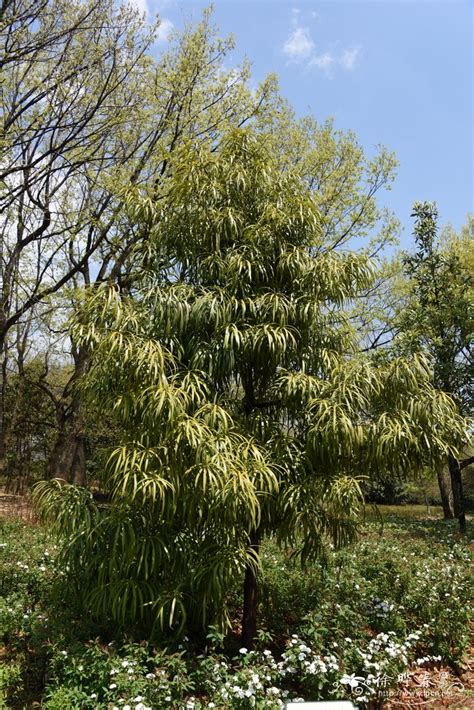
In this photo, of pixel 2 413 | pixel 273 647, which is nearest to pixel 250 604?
pixel 273 647

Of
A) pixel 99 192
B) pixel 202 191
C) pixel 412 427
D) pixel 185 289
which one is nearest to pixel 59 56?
pixel 99 192

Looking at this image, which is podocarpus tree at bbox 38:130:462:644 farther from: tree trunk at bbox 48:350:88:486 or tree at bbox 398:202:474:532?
tree trunk at bbox 48:350:88:486

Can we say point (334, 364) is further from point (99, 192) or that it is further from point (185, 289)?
point (99, 192)

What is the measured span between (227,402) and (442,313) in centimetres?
709

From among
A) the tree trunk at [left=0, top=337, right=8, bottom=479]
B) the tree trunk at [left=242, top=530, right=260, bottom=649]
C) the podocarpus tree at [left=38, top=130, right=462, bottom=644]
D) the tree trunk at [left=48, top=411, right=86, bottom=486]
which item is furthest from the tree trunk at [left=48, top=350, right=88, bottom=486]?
the tree trunk at [left=242, top=530, right=260, bottom=649]

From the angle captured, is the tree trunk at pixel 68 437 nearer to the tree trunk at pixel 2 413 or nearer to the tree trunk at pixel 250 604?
the tree trunk at pixel 2 413

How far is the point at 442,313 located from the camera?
9.84 meters

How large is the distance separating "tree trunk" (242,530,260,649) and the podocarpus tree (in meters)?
0.01

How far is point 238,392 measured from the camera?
418cm

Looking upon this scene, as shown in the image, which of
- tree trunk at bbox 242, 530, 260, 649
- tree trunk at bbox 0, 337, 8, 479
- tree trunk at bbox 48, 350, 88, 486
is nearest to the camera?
tree trunk at bbox 242, 530, 260, 649

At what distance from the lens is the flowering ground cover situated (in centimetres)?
303

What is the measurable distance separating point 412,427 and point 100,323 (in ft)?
7.43

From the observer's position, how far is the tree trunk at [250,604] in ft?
12.6

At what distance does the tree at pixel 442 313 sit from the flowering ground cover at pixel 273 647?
5000mm
